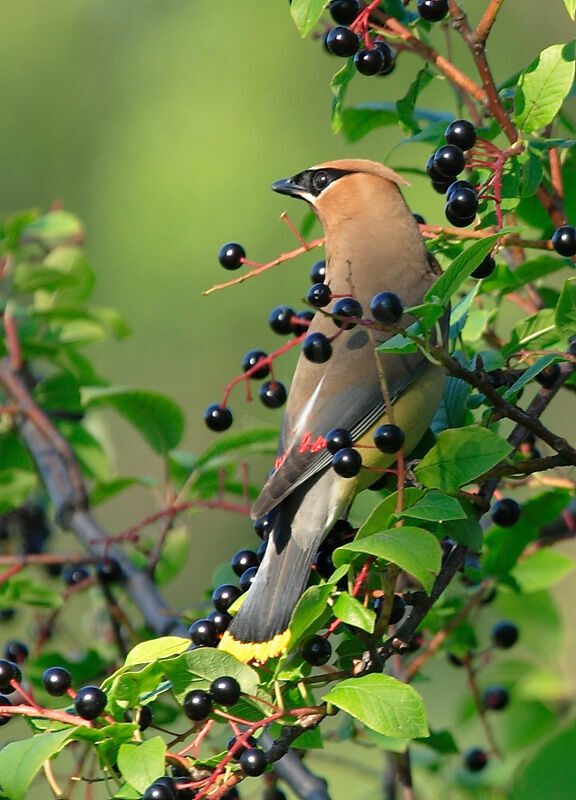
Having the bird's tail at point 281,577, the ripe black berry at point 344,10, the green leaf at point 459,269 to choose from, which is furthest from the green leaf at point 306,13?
the bird's tail at point 281,577

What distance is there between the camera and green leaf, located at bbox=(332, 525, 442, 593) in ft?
5.86

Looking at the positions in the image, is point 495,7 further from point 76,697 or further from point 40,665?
point 40,665

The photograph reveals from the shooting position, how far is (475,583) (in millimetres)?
2797

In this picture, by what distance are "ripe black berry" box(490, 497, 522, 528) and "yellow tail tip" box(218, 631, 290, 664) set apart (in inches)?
23.0

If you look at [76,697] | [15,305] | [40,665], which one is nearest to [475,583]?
[40,665]

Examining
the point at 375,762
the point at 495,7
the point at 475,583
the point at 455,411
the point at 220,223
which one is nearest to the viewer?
the point at 495,7

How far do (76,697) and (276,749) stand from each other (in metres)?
0.29

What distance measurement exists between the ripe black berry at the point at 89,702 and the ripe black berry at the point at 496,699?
1524mm

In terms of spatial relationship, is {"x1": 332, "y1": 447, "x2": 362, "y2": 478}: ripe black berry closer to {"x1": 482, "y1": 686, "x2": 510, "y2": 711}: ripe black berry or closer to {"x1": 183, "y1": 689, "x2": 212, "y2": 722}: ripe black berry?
{"x1": 183, "y1": 689, "x2": 212, "y2": 722}: ripe black berry

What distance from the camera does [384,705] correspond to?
1.78 m

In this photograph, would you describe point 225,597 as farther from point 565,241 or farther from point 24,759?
point 565,241

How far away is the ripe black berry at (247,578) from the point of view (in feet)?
7.88

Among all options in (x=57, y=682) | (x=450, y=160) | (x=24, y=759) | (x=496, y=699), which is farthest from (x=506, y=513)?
(x=24, y=759)

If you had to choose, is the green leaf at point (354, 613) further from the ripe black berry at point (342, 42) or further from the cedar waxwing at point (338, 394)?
the ripe black berry at point (342, 42)
